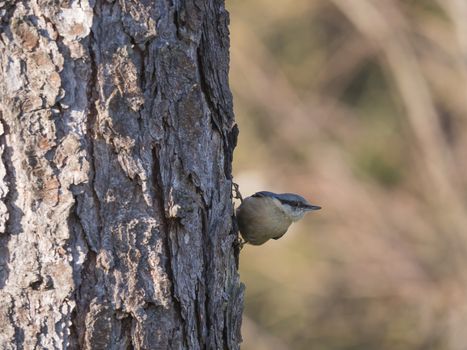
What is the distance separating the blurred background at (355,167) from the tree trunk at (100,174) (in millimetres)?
6386

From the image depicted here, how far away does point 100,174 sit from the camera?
219 cm

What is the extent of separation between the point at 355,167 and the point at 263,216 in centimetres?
564

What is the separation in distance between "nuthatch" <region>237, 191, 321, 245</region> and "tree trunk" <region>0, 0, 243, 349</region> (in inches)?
60.1

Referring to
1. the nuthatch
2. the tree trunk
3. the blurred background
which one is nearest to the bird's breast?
the nuthatch

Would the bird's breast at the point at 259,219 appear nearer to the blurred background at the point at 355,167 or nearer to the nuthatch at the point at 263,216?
the nuthatch at the point at 263,216

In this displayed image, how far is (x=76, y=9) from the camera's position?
215 centimetres

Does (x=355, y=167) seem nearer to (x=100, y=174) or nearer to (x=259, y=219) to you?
A: (x=259, y=219)

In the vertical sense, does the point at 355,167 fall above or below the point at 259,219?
above

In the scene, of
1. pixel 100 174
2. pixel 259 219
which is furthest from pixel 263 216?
pixel 100 174

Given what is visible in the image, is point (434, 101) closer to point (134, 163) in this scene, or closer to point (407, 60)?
point (407, 60)

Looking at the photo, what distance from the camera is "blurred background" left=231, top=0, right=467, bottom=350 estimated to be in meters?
8.79

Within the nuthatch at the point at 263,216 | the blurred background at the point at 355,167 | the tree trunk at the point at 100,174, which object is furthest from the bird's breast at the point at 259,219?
the blurred background at the point at 355,167

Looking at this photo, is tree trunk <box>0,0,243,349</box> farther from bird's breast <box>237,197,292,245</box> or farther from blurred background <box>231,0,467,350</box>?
blurred background <box>231,0,467,350</box>

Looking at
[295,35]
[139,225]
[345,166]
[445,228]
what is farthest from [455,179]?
[139,225]
